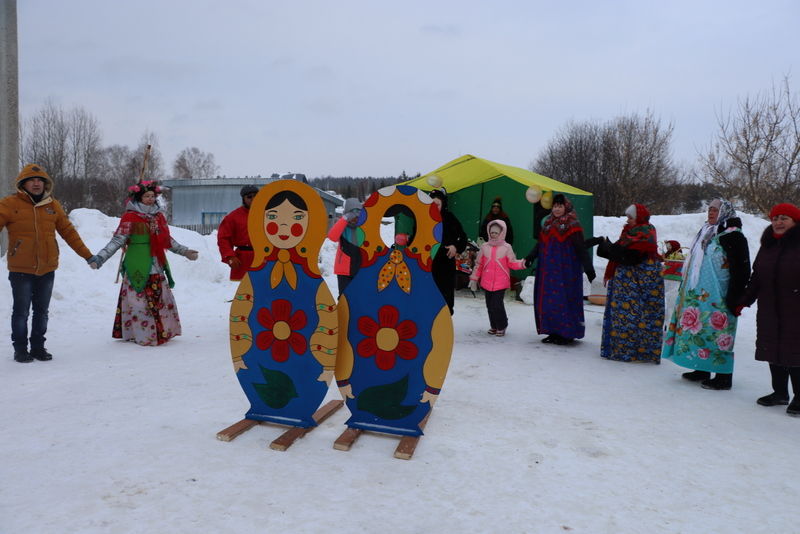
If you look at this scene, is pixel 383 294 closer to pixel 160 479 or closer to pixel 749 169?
pixel 160 479

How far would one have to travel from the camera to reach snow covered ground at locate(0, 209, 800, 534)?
2.27 m

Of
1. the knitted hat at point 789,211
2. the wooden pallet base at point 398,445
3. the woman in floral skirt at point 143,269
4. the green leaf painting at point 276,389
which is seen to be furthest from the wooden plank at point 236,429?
the knitted hat at point 789,211

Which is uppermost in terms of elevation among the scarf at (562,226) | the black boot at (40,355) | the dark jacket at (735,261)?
the scarf at (562,226)

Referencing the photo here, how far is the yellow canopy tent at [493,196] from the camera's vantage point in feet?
34.0

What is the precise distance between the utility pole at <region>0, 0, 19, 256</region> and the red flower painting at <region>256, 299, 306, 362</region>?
6489mm

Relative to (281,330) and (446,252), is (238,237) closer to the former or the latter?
(446,252)

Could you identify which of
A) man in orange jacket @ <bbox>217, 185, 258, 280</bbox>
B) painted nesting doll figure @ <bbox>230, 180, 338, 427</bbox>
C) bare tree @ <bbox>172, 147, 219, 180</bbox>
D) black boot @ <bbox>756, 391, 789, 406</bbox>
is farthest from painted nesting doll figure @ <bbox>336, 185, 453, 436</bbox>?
bare tree @ <bbox>172, 147, 219, 180</bbox>

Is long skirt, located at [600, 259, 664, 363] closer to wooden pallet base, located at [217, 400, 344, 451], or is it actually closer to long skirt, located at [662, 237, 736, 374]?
long skirt, located at [662, 237, 736, 374]

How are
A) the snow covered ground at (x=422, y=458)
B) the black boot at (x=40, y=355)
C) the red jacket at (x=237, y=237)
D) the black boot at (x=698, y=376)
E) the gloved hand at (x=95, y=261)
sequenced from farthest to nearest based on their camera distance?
the red jacket at (x=237, y=237) → the gloved hand at (x=95, y=261) → the black boot at (x=40, y=355) → the black boot at (x=698, y=376) → the snow covered ground at (x=422, y=458)

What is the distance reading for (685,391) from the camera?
14.4ft

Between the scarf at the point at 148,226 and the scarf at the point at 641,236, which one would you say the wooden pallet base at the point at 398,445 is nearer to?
the scarf at the point at 641,236

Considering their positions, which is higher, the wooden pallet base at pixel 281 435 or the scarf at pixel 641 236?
the scarf at pixel 641 236

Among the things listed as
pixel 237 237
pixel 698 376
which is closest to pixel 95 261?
pixel 237 237

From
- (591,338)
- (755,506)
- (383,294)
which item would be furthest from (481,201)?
(755,506)
